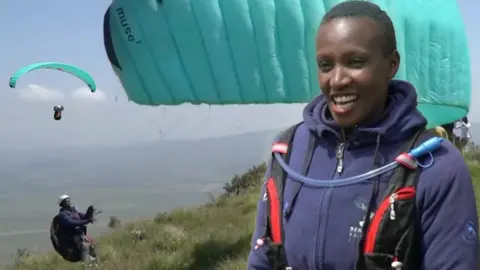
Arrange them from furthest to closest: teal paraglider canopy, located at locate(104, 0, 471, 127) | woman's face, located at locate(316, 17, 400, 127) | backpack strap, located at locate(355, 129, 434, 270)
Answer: teal paraglider canopy, located at locate(104, 0, 471, 127)
woman's face, located at locate(316, 17, 400, 127)
backpack strap, located at locate(355, 129, 434, 270)

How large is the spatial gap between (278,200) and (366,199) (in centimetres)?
27

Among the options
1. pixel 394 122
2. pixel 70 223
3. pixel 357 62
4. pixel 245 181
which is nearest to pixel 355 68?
pixel 357 62

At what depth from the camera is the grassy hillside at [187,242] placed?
8664 mm

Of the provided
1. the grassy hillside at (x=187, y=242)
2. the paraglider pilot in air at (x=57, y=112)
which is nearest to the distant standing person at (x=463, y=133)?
the grassy hillside at (x=187, y=242)

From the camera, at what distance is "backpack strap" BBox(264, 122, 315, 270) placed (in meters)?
1.87

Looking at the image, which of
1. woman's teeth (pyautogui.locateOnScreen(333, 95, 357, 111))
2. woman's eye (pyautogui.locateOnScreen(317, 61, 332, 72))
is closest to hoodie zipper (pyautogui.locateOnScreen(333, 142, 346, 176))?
woman's teeth (pyautogui.locateOnScreen(333, 95, 357, 111))

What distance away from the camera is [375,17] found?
1798mm

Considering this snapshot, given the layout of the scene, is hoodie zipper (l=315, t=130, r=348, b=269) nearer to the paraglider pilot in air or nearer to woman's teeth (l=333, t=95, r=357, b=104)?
woman's teeth (l=333, t=95, r=357, b=104)

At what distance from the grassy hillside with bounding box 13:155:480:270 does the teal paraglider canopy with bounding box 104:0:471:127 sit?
1.82m

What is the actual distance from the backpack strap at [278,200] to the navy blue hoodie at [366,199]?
16mm

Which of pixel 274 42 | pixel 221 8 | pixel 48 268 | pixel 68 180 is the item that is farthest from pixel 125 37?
pixel 68 180

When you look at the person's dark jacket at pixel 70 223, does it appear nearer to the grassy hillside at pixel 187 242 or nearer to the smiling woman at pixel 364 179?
the grassy hillside at pixel 187 242

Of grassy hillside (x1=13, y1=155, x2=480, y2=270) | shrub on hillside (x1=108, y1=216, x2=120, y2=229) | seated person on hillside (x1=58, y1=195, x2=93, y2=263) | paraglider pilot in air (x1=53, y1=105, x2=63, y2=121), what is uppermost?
paraglider pilot in air (x1=53, y1=105, x2=63, y2=121)

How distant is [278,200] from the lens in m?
1.90
